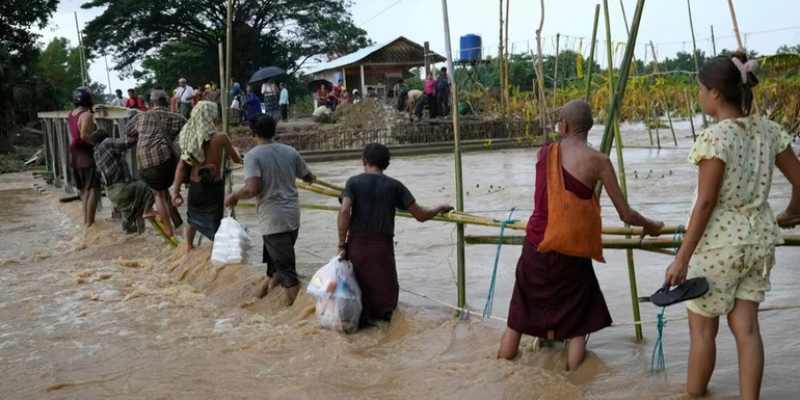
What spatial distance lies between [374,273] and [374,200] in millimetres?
440

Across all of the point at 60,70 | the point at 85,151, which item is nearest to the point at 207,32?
the point at 60,70

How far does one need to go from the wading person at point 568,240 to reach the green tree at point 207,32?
1165 inches

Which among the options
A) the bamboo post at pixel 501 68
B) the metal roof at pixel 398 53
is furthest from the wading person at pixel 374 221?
the metal roof at pixel 398 53

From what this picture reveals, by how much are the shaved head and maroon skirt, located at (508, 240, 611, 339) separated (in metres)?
0.57

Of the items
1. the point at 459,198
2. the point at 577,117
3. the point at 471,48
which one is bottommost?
the point at 459,198

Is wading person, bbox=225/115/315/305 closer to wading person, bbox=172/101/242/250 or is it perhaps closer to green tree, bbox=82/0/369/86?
wading person, bbox=172/101/242/250

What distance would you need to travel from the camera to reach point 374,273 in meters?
4.88

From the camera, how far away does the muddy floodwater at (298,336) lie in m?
3.96

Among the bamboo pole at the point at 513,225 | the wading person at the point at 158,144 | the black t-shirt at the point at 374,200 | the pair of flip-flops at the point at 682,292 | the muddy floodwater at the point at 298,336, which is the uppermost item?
the wading person at the point at 158,144

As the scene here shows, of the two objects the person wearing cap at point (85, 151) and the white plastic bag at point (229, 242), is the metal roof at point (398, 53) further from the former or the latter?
the white plastic bag at point (229, 242)

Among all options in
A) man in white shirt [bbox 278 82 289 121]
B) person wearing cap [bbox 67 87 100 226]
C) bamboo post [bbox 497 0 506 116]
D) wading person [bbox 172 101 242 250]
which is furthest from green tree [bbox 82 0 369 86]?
wading person [bbox 172 101 242 250]

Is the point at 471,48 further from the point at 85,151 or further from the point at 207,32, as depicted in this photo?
the point at 85,151

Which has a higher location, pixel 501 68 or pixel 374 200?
pixel 501 68

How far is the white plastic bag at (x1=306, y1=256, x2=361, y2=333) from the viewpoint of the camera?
4809 millimetres
